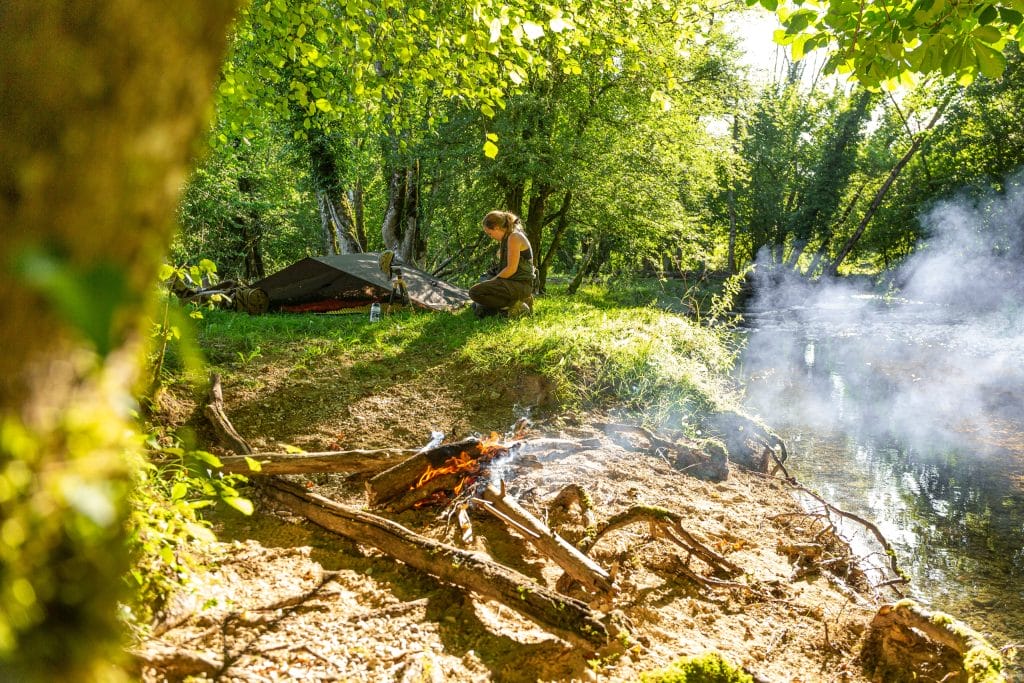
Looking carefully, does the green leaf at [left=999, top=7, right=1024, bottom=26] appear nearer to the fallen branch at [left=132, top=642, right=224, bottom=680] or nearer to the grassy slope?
the grassy slope

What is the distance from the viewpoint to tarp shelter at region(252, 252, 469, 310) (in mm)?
11180

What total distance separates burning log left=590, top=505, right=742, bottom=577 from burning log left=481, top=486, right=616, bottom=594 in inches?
14.4

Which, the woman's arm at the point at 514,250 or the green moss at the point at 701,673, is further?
the woman's arm at the point at 514,250

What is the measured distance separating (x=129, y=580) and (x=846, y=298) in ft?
94.8

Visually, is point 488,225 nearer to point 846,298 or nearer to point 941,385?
point 941,385

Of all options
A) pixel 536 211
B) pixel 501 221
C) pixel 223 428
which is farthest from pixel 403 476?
pixel 536 211

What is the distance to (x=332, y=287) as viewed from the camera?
445 inches

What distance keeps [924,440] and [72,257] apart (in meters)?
9.46

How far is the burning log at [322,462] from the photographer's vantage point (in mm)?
3576

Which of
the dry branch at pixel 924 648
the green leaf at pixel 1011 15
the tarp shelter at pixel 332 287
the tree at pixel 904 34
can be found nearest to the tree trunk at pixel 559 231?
the tarp shelter at pixel 332 287

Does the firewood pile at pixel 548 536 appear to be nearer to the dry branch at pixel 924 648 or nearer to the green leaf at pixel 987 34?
the dry branch at pixel 924 648

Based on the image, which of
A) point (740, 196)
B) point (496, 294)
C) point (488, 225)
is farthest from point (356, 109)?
point (740, 196)

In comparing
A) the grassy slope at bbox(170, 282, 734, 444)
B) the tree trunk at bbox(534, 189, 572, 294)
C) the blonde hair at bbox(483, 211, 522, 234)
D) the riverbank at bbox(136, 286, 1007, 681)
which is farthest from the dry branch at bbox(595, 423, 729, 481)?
the tree trunk at bbox(534, 189, 572, 294)

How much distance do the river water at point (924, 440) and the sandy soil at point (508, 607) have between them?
3.31 feet
